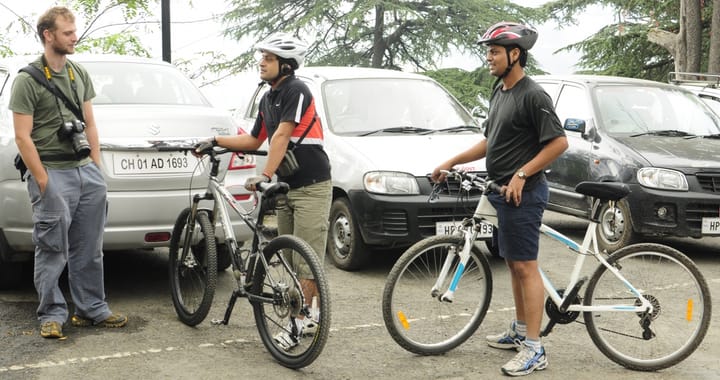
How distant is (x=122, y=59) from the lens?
7246 millimetres

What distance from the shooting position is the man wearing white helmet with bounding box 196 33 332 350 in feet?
17.4

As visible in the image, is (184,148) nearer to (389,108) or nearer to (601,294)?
(601,294)

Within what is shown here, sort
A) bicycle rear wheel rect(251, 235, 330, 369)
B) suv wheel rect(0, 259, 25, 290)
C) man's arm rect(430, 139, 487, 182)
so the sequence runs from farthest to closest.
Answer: suv wheel rect(0, 259, 25, 290) < man's arm rect(430, 139, 487, 182) < bicycle rear wheel rect(251, 235, 330, 369)

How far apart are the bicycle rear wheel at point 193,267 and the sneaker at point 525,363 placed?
5.95 ft

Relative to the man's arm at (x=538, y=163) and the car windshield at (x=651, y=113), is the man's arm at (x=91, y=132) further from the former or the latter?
the car windshield at (x=651, y=113)

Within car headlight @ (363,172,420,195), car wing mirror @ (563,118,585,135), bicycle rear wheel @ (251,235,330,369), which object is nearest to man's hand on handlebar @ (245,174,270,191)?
bicycle rear wheel @ (251,235,330,369)

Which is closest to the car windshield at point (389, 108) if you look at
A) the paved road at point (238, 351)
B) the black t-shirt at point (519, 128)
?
the paved road at point (238, 351)

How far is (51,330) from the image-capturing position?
5.62 m

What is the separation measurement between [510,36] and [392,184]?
269 centimetres

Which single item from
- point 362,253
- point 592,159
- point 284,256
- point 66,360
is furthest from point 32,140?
point 592,159

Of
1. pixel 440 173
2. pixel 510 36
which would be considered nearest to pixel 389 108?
pixel 440 173

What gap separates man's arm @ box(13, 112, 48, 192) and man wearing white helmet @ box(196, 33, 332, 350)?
92 cm

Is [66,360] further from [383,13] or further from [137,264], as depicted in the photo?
[383,13]

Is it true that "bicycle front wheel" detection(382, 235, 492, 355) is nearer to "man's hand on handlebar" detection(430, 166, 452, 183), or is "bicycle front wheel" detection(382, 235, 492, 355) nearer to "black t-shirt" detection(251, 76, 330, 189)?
"man's hand on handlebar" detection(430, 166, 452, 183)
